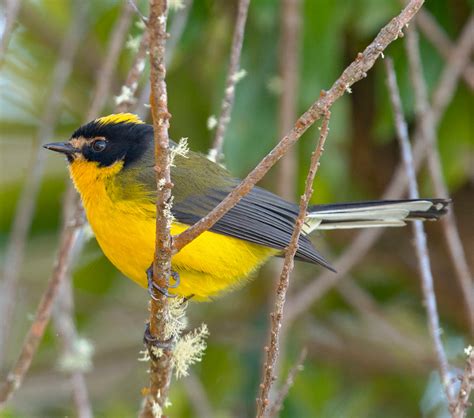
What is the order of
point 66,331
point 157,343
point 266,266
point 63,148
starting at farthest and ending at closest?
1. point 266,266
2. point 66,331
3. point 63,148
4. point 157,343

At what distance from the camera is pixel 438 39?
418cm

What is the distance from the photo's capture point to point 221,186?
3611 mm

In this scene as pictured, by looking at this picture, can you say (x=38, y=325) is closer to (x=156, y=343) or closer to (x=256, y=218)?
(x=156, y=343)

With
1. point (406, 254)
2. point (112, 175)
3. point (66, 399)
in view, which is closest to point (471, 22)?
point (406, 254)

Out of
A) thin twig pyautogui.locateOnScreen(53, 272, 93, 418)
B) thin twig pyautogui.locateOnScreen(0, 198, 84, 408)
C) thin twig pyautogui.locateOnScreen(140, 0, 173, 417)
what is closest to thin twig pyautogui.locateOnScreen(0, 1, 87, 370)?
thin twig pyautogui.locateOnScreen(53, 272, 93, 418)

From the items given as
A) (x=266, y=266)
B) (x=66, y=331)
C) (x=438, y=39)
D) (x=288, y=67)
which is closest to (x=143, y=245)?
(x=66, y=331)

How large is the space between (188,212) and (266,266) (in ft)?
5.83

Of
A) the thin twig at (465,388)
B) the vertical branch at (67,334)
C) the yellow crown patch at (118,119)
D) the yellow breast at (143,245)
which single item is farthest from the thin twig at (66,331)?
the thin twig at (465,388)

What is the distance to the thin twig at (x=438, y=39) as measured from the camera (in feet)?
13.6

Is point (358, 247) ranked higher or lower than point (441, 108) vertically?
lower

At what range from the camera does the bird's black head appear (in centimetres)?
358

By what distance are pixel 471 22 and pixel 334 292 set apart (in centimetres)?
186

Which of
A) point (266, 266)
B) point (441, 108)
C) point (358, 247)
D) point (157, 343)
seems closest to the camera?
point (157, 343)

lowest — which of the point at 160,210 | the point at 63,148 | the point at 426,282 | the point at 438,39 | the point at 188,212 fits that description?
the point at 160,210
